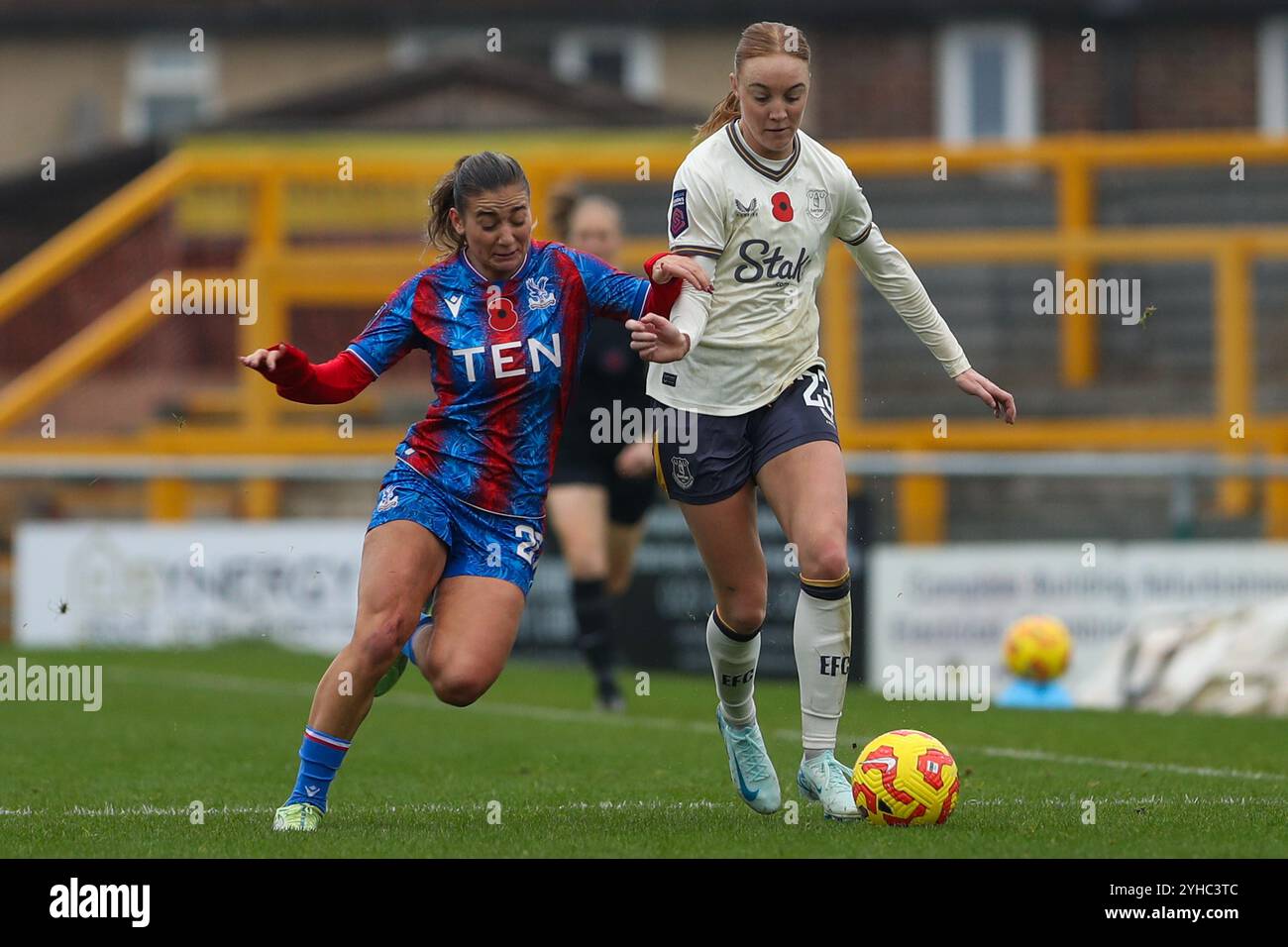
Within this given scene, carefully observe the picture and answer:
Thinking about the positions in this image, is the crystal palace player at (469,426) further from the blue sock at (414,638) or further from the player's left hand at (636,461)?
the player's left hand at (636,461)

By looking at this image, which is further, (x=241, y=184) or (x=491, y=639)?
(x=241, y=184)

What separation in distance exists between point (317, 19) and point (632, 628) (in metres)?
13.8

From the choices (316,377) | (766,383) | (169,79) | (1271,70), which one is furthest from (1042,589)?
(169,79)

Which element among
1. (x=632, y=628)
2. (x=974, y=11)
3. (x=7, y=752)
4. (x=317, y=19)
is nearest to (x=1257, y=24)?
(x=974, y=11)

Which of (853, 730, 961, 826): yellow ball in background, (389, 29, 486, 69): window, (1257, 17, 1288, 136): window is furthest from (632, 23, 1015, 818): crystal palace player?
(389, 29, 486, 69): window

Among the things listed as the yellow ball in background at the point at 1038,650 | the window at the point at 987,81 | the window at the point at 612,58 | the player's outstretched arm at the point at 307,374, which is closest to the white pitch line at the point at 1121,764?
the yellow ball in background at the point at 1038,650

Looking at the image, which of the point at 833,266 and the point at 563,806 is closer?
the point at 563,806

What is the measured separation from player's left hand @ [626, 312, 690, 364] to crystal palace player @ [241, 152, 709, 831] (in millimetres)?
36

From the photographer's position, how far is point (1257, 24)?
25906mm

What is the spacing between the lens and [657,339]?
6.73m

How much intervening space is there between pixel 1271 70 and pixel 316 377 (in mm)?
21374

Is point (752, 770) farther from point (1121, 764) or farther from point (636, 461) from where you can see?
point (636, 461)

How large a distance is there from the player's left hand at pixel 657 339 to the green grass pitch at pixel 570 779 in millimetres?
1438

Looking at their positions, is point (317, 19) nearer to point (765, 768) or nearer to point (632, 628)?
point (632, 628)
